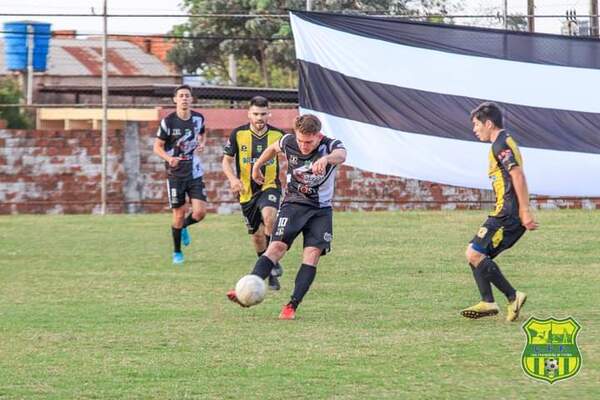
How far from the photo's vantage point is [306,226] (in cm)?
1127

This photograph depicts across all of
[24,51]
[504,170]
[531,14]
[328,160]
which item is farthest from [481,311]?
[24,51]

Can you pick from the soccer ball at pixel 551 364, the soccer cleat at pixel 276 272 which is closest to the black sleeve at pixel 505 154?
the soccer cleat at pixel 276 272

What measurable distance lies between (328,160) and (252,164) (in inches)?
130

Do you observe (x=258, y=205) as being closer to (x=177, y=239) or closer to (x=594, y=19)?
(x=177, y=239)

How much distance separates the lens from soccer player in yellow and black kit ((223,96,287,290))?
13.9 meters

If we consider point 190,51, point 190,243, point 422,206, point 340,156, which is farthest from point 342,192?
point 190,51

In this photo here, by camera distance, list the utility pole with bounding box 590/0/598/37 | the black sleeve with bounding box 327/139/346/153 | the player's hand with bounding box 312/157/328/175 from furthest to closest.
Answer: the utility pole with bounding box 590/0/598/37 < the black sleeve with bounding box 327/139/346/153 < the player's hand with bounding box 312/157/328/175

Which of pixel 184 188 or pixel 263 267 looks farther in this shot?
pixel 184 188

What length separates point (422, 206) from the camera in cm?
2438

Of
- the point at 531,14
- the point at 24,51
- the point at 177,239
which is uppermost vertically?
the point at 24,51

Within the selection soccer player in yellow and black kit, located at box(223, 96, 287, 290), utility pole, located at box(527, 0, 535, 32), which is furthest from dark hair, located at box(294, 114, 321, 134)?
utility pole, located at box(527, 0, 535, 32)

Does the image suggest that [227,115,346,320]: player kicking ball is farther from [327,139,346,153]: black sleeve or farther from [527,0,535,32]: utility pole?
[527,0,535,32]: utility pole

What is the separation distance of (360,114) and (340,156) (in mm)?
5665
